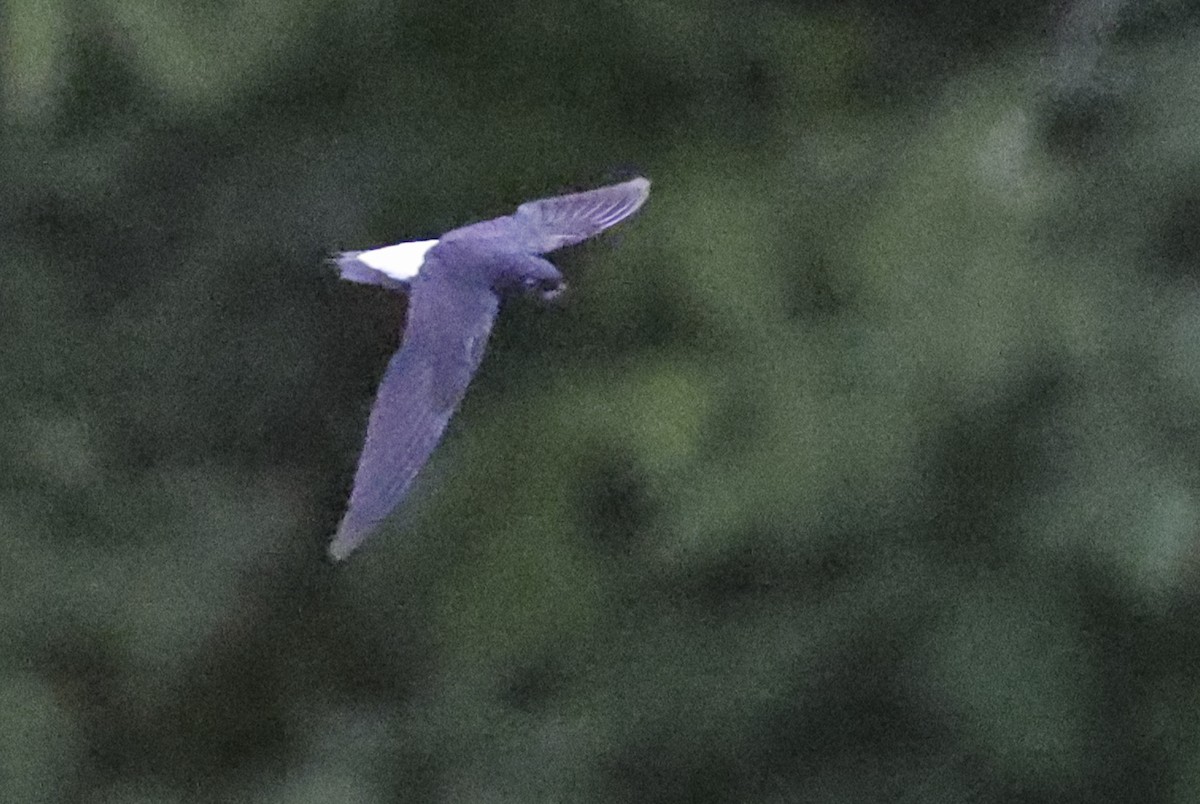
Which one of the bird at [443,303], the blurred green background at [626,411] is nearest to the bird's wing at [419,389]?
the bird at [443,303]

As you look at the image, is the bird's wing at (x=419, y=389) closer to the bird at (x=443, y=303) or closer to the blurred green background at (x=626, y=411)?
the bird at (x=443, y=303)

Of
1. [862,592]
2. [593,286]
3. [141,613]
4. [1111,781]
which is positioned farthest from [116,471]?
[1111,781]

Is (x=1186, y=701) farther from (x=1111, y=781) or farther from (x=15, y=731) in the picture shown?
(x=15, y=731)

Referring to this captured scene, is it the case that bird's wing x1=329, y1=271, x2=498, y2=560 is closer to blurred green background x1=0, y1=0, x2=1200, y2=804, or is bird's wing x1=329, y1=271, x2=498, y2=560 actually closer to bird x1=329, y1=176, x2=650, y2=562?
bird x1=329, y1=176, x2=650, y2=562

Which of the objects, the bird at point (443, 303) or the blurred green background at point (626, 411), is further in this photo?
the blurred green background at point (626, 411)

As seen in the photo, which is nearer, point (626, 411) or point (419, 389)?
point (419, 389)

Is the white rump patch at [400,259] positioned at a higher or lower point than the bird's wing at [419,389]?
higher
